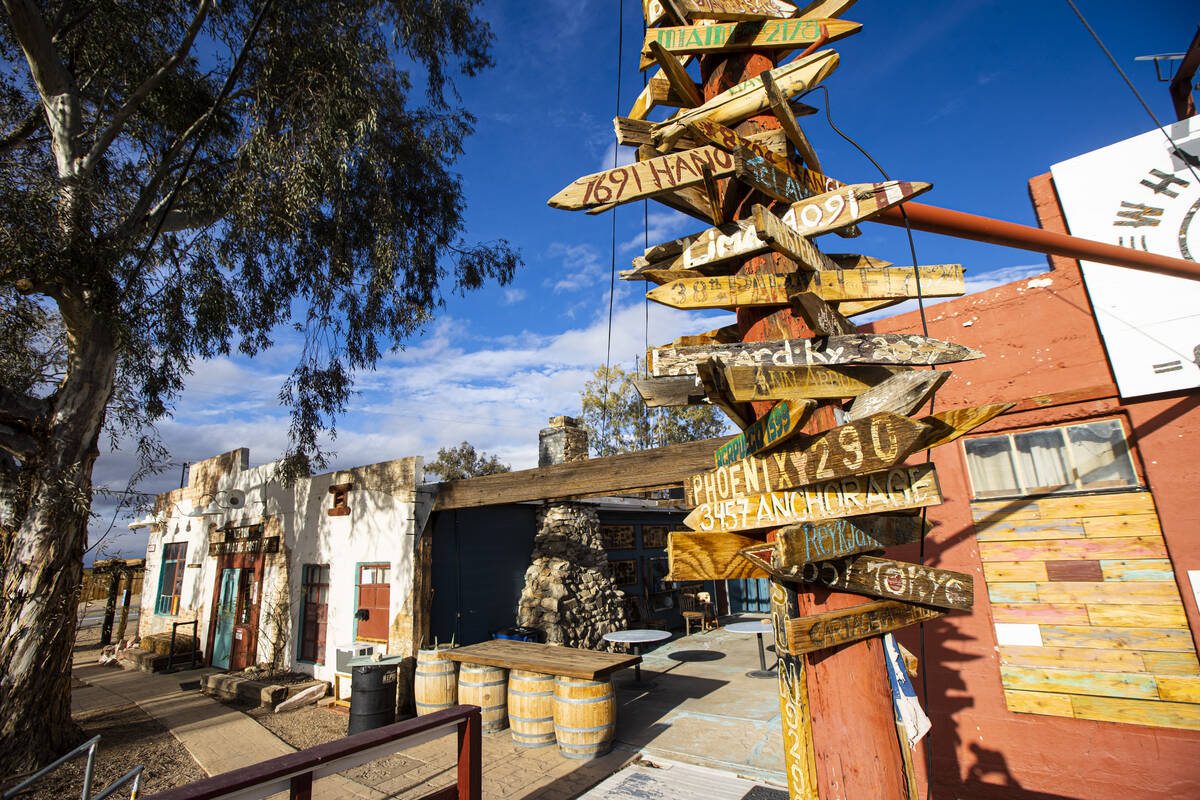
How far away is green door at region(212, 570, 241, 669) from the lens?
476 inches

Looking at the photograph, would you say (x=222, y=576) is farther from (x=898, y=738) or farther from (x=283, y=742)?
(x=898, y=738)

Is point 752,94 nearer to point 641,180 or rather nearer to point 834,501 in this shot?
point 641,180

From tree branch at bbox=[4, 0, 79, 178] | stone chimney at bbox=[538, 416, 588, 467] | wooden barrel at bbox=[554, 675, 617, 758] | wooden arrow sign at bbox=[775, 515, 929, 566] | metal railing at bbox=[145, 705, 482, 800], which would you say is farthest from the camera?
stone chimney at bbox=[538, 416, 588, 467]

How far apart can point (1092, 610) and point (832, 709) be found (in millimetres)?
3440

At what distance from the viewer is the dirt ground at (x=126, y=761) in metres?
6.07

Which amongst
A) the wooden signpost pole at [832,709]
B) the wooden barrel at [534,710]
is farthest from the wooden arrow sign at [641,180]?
the wooden barrel at [534,710]

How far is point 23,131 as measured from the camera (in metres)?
8.70

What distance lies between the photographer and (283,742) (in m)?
7.04

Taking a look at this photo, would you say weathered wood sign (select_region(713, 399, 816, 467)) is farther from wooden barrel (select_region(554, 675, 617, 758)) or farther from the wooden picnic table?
wooden barrel (select_region(554, 675, 617, 758))

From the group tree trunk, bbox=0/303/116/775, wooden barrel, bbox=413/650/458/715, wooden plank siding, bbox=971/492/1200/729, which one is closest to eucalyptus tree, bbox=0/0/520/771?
tree trunk, bbox=0/303/116/775

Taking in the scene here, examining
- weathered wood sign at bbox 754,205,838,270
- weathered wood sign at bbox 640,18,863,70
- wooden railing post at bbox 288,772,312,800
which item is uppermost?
weathered wood sign at bbox 640,18,863,70

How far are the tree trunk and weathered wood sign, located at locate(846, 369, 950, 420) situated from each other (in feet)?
31.3

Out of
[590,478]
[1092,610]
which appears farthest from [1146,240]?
[590,478]

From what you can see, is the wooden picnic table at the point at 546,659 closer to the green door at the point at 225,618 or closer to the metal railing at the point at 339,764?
the metal railing at the point at 339,764
